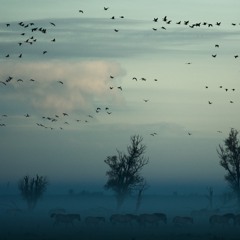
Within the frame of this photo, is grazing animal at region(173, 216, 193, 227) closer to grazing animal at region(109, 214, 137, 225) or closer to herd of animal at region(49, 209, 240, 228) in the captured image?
herd of animal at region(49, 209, 240, 228)

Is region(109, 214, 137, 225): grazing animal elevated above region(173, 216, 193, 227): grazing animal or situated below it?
below

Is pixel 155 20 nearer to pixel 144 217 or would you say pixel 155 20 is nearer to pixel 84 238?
pixel 84 238

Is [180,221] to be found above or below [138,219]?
above

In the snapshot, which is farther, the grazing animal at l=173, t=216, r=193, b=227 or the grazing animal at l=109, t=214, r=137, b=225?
the grazing animal at l=173, t=216, r=193, b=227

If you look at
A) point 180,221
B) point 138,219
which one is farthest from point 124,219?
point 180,221

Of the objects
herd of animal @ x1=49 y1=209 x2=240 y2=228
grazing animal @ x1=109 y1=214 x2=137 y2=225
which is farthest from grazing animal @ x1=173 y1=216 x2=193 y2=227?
grazing animal @ x1=109 y1=214 x2=137 y2=225

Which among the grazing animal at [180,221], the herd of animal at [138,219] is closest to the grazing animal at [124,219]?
the herd of animal at [138,219]

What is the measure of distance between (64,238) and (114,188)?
44.0 meters

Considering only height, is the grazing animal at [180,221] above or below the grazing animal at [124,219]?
above

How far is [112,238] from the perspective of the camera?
53.9 m

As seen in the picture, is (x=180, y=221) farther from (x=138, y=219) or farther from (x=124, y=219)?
(x=124, y=219)

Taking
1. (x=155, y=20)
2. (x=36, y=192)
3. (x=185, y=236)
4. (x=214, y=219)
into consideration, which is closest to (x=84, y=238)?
(x=185, y=236)

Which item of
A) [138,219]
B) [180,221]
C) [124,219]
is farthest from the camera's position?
[180,221]

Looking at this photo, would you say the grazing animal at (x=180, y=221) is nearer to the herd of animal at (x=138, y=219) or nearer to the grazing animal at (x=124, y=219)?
the herd of animal at (x=138, y=219)
